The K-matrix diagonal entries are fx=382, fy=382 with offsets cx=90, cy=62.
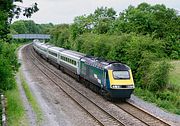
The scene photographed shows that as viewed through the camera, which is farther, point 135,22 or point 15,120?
point 135,22

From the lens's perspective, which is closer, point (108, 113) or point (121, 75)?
point (108, 113)

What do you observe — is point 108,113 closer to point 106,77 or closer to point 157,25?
point 106,77

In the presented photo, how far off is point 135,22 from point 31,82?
20.4m

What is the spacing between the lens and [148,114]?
23.5 meters

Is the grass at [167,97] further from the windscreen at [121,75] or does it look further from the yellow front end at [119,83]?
the windscreen at [121,75]

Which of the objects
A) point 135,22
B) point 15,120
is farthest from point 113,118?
point 135,22

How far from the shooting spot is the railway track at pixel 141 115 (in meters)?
21.4

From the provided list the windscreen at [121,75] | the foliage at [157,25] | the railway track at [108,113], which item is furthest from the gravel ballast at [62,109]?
the foliage at [157,25]

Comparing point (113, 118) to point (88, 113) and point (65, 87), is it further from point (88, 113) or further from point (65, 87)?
point (65, 87)

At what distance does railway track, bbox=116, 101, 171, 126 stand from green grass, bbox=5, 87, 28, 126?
21.7 feet

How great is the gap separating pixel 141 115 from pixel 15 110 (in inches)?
314

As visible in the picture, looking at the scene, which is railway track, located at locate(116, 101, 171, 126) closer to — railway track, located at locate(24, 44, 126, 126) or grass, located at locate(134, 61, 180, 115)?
railway track, located at locate(24, 44, 126, 126)

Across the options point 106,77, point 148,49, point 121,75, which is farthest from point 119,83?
point 148,49

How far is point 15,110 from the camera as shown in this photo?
80.1 feet
